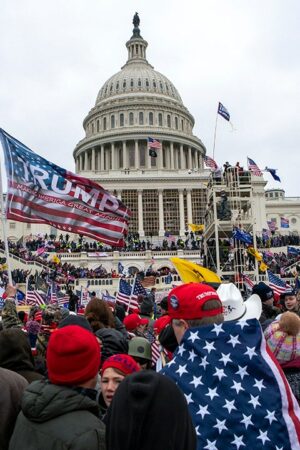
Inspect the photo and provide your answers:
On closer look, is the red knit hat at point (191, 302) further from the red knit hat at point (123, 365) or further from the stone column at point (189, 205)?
the stone column at point (189, 205)

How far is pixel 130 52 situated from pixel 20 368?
10715cm

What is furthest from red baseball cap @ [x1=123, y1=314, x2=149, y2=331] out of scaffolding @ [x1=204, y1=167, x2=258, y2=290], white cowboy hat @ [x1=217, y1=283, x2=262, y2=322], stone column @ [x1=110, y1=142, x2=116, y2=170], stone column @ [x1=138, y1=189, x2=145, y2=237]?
stone column @ [x1=110, y1=142, x2=116, y2=170]

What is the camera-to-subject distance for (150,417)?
221cm

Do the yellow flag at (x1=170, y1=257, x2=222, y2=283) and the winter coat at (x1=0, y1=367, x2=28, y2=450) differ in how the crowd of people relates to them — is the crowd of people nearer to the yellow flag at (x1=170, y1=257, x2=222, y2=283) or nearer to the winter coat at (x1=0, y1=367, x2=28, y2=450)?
the winter coat at (x1=0, y1=367, x2=28, y2=450)

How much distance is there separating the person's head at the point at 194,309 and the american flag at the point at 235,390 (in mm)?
213

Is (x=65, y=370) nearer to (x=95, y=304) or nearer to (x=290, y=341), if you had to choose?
(x=290, y=341)

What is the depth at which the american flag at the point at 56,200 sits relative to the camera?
36.1 feet

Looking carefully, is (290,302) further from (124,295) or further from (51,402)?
(124,295)

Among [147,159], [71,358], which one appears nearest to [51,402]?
[71,358]

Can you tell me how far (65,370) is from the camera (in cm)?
294

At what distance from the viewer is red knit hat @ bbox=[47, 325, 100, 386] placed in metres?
2.93

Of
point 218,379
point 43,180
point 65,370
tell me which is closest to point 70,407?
point 65,370

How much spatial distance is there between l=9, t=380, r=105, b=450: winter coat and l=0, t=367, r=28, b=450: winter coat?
0.61 meters

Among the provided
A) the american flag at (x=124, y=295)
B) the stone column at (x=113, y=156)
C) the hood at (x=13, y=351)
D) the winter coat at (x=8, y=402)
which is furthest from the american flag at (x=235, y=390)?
the stone column at (x=113, y=156)
